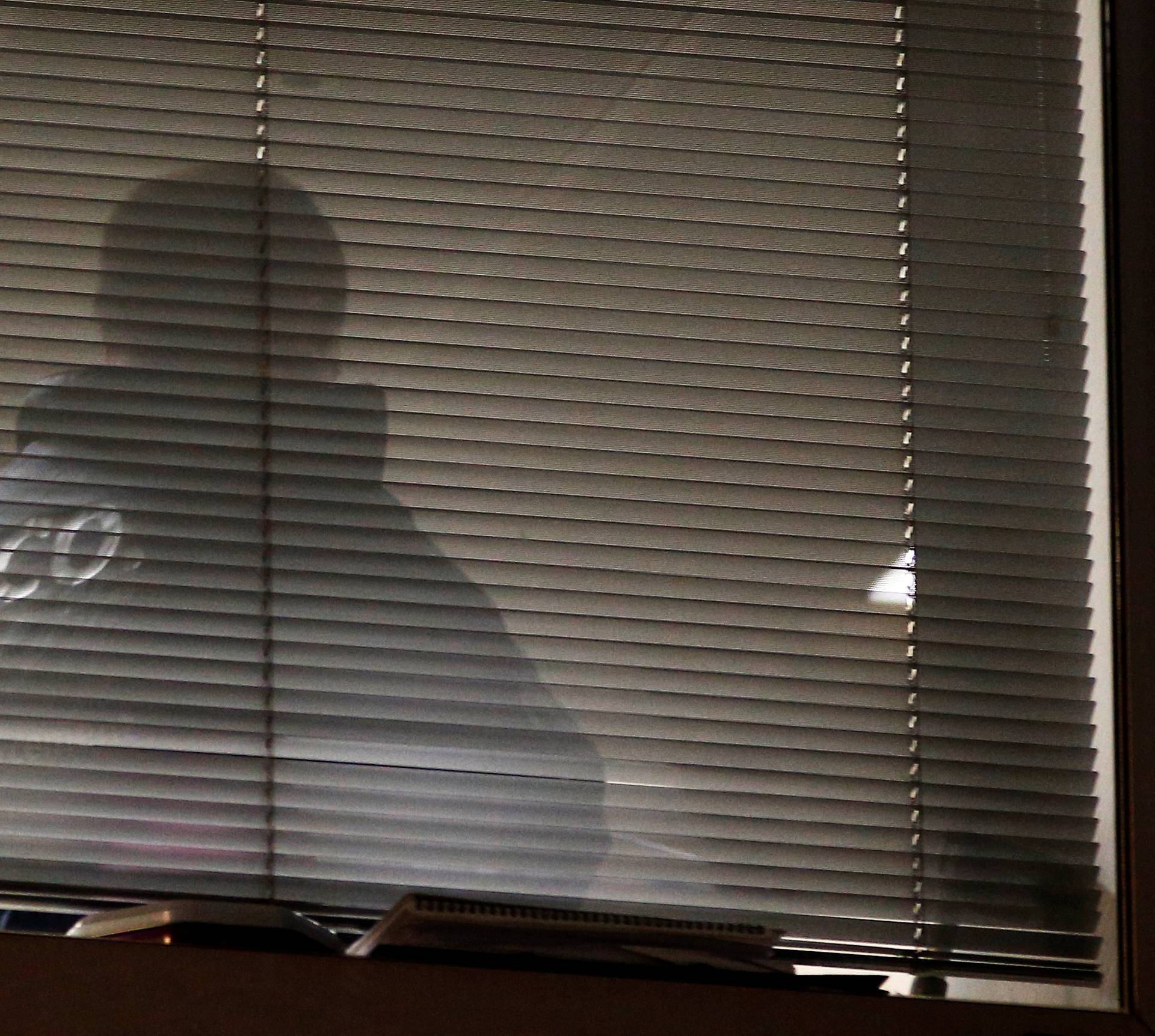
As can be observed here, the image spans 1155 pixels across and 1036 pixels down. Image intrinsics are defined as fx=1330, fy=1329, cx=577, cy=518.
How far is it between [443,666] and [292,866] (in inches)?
9.0

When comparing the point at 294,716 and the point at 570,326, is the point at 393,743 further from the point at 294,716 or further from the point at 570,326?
the point at 570,326

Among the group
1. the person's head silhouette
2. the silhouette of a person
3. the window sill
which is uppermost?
the person's head silhouette

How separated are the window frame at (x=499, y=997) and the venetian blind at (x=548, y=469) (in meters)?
0.06

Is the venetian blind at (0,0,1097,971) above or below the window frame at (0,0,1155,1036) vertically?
above

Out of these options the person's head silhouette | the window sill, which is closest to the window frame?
the window sill

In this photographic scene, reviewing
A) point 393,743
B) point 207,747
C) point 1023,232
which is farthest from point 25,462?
point 1023,232

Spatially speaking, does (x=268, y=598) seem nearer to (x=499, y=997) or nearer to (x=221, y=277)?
(x=221, y=277)

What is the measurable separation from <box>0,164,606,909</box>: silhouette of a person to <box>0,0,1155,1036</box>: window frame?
0.29 ft

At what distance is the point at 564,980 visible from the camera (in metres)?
1.18

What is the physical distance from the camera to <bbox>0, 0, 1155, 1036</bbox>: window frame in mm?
1134

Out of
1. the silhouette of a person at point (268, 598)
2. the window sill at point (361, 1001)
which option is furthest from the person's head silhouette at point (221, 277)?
the window sill at point (361, 1001)

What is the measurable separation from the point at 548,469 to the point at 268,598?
11.6 inches

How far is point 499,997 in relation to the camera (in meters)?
1.17

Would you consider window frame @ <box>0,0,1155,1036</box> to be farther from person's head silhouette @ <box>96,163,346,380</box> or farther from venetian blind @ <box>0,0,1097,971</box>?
person's head silhouette @ <box>96,163,346,380</box>
